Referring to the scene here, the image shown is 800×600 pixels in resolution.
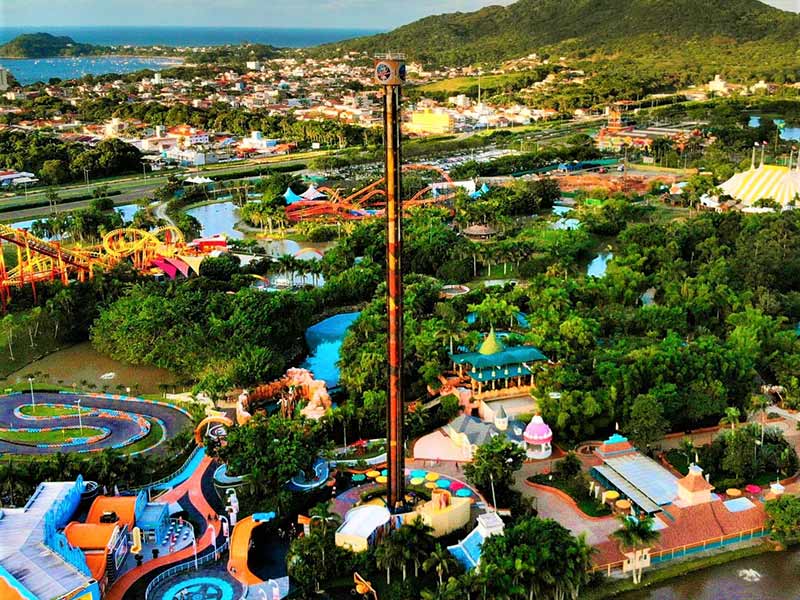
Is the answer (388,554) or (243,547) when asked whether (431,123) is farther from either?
(388,554)

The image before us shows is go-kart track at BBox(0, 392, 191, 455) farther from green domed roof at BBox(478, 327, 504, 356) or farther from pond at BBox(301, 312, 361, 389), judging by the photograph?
green domed roof at BBox(478, 327, 504, 356)

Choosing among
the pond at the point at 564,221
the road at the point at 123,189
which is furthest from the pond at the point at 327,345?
the road at the point at 123,189

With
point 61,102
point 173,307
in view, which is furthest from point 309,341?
point 61,102

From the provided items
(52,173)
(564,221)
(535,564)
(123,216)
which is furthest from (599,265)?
(52,173)

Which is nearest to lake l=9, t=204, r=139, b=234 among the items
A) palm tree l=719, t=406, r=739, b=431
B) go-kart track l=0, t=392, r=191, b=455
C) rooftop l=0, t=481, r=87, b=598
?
go-kart track l=0, t=392, r=191, b=455

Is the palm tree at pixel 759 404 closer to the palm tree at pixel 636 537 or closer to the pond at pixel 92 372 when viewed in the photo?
the palm tree at pixel 636 537

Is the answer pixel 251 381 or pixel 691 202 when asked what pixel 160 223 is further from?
pixel 691 202
